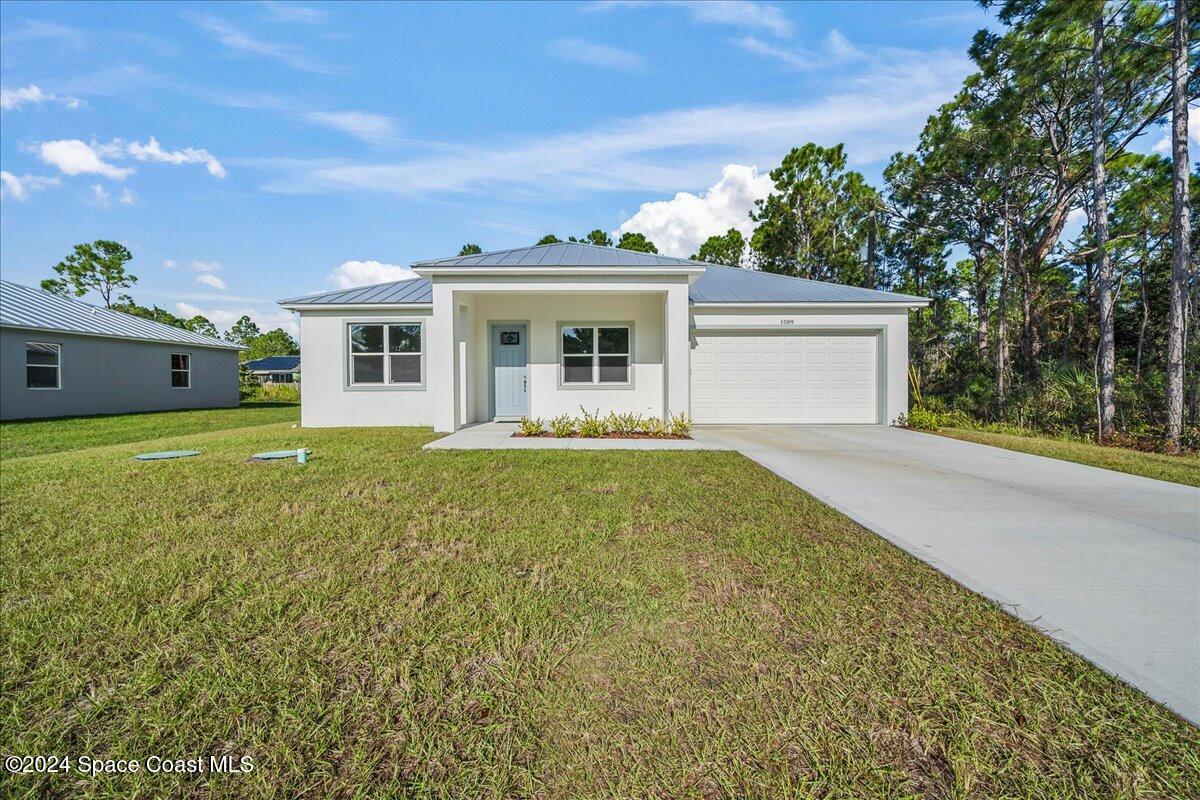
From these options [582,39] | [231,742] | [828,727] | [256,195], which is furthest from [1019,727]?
[256,195]

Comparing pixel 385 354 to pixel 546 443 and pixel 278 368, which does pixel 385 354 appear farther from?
pixel 278 368

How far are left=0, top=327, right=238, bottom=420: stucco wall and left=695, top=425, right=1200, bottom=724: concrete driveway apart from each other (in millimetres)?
21275

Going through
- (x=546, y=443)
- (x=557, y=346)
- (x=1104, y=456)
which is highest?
(x=557, y=346)

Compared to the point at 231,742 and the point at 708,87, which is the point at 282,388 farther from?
the point at 231,742

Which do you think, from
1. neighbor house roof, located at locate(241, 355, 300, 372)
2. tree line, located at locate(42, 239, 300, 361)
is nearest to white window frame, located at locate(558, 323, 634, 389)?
tree line, located at locate(42, 239, 300, 361)

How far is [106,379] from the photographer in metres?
16.5

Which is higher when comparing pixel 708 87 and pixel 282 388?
pixel 708 87

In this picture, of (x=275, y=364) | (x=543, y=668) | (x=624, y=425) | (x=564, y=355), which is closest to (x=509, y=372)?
(x=564, y=355)

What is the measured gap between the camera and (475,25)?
29.4ft

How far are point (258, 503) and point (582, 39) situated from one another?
10.0 m

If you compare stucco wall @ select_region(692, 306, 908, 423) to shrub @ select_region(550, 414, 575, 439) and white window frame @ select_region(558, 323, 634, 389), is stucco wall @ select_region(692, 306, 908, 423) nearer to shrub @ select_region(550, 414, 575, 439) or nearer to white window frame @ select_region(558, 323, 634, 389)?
white window frame @ select_region(558, 323, 634, 389)

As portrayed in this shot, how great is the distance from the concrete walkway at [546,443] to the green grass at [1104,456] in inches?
217

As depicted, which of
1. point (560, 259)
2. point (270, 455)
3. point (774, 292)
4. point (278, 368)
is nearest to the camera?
point (270, 455)

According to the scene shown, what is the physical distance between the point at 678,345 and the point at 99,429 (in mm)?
14637
